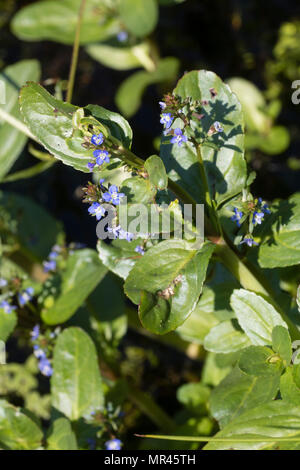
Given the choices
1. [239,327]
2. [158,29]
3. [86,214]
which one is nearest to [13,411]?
[239,327]

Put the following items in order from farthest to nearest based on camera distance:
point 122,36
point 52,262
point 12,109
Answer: point 122,36, point 12,109, point 52,262

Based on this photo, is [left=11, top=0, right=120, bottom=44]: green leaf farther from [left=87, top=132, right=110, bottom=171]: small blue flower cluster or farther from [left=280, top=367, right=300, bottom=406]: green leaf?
[left=280, top=367, right=300, bottom=406]: green leaf

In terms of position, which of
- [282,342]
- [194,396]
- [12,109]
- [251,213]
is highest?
[12,109]

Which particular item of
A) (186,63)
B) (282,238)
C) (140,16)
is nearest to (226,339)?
(282,238)

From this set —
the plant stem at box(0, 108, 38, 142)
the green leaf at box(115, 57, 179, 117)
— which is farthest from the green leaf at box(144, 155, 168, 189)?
the green leaf at box(115, 57, 179, 117)

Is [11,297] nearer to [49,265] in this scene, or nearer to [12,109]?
[49,265]

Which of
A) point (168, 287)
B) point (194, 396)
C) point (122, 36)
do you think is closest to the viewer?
point (168, 287)

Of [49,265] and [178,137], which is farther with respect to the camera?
[49,265]
